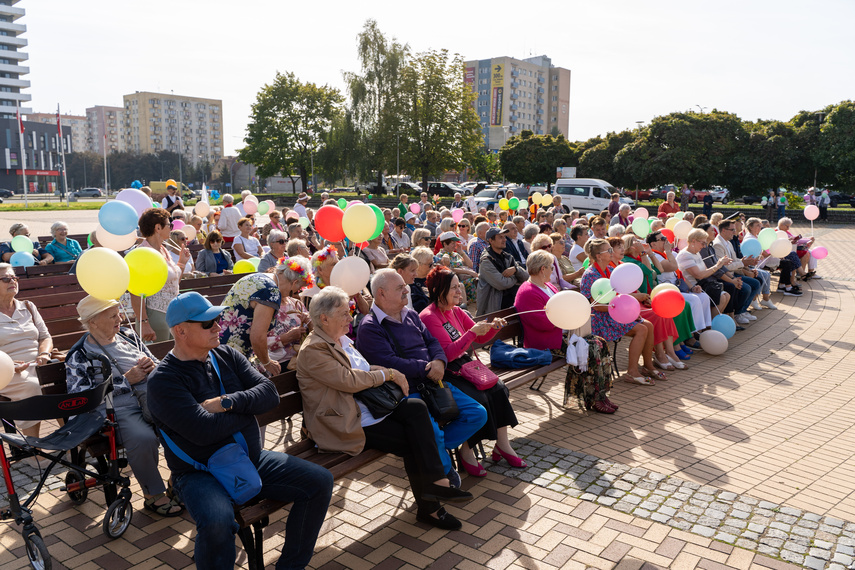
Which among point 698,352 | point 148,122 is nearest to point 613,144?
point 698,352

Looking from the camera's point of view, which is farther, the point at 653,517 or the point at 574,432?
the point at 574,432

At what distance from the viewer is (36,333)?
4871 mm

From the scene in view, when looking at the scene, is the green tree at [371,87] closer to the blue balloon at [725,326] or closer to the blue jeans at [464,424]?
the blue balloon at [725,326]

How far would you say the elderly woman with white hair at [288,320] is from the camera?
4.75m

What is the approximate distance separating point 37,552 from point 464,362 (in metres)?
2.93

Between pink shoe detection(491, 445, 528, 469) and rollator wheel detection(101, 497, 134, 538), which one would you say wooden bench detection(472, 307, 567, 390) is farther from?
rollator wheel detection(101, 497, 134, 538)

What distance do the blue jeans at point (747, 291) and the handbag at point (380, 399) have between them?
7.81 metres

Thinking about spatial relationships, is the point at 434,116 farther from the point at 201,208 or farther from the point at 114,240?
the point at 114,240

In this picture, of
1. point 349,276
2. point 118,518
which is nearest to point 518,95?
point 349,276

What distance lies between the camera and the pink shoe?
467 centimetres

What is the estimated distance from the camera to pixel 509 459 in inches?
185

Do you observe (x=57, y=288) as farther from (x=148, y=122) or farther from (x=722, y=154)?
(x=148, y=122)

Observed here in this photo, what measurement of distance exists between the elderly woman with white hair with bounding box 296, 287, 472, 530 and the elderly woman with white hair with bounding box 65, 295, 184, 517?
104 centimetres

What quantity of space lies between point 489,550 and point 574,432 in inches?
81.8
